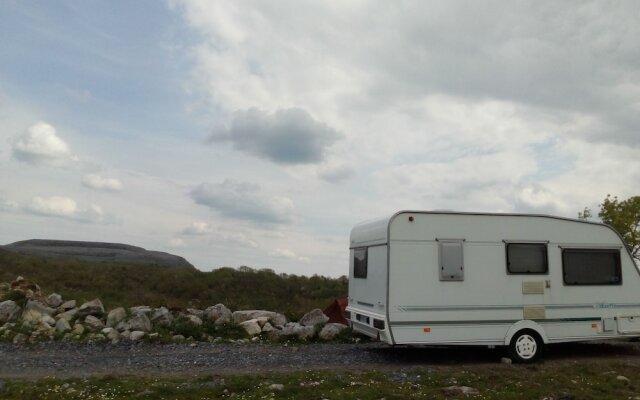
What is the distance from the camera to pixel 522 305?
1062 centimetres

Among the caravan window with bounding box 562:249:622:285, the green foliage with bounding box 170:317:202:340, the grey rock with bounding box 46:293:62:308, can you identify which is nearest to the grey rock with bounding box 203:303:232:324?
the green foliage with bounding box 170:317:202:340

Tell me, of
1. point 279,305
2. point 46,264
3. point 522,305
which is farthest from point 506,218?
point 46,264

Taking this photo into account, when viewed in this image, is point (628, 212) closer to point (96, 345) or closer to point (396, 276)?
point (396, 276)

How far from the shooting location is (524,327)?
10555 mm

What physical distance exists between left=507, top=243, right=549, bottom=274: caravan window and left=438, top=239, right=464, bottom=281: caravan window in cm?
105

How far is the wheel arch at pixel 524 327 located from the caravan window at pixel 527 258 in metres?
0.98

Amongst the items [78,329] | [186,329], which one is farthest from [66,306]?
[186,329]

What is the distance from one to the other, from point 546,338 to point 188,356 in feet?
23.4

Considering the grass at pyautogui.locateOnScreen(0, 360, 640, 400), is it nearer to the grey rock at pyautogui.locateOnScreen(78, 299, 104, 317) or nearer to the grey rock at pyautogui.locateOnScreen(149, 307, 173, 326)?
the grey rock at pyautogui.locateOnScreen(149, 307, 173, 326)

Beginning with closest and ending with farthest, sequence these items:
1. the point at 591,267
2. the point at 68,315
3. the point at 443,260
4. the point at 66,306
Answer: the point at 443,260 < the point at 591,267 < the point at 68,315 < the point at 66,306

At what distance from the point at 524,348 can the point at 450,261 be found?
2260mm

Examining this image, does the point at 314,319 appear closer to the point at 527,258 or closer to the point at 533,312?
the point at 533,312

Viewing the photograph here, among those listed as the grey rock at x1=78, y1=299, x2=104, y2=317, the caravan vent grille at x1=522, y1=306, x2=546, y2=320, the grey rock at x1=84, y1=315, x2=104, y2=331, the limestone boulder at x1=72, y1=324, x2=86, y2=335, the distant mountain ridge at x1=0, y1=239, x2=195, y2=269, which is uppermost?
the distant mountain ridge at x1=0, y1=239, x2=195, y2=269

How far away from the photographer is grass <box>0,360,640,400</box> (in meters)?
7.71
